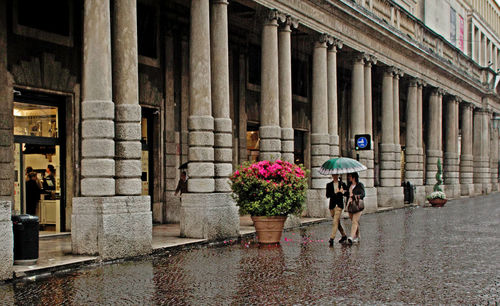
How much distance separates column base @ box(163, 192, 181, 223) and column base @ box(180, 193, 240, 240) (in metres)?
4.51

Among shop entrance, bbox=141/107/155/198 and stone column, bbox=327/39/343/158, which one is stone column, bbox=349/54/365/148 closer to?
stone column, bbox=327/39/343/158

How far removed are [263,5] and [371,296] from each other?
12.5 metres

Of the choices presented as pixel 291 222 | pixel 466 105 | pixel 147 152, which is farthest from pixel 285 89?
pixel 466 105

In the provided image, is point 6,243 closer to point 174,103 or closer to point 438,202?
point 174,103

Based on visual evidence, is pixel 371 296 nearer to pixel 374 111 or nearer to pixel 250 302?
pixel 250 302

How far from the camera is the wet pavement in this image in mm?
8766

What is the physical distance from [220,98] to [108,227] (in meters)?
5.78

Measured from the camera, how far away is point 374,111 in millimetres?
37844

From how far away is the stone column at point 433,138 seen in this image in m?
36.6

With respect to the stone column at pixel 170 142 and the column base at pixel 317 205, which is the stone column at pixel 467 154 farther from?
the stone column at pixel 170 142

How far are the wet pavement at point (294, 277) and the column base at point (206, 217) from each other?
0.66m

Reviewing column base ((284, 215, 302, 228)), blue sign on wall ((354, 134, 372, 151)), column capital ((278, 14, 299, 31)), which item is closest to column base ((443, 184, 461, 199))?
blue sign on wall ((354, 134, 372, 151))

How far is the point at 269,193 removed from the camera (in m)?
15.0

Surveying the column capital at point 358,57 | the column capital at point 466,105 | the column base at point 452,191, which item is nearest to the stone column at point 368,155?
the column capital at point 358,57
